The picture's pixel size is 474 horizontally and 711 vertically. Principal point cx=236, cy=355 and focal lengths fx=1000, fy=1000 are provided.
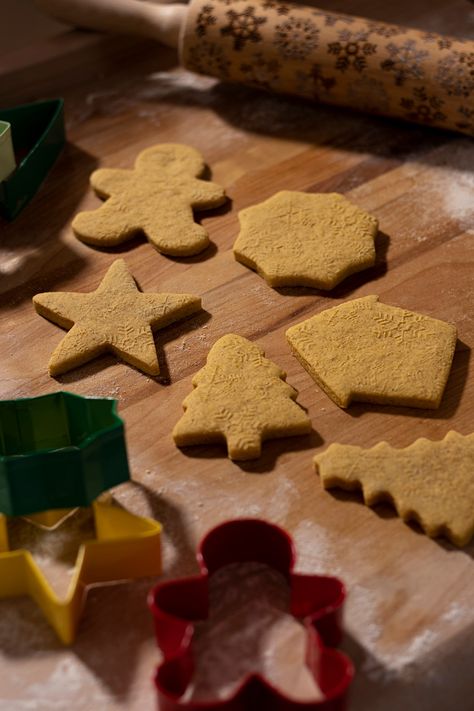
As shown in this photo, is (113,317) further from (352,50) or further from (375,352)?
(352,50)

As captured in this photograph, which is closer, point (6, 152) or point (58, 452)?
point (58, 452)

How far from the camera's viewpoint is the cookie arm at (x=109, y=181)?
5.84ft

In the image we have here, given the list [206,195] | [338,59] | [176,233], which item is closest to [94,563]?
[176,233]

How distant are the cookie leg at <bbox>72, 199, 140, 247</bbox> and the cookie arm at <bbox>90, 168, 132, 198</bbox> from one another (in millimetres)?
61

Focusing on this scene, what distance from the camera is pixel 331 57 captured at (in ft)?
6.15

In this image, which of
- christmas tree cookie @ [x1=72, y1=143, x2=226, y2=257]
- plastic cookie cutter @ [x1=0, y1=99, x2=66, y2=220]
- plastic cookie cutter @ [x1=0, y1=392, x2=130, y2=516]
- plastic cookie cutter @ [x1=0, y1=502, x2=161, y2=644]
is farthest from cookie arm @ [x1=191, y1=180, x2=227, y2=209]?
plastic cookie cutter @ [x1=0, y1=502, x2=161, y2=644]

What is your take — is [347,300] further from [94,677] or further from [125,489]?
[94,677]

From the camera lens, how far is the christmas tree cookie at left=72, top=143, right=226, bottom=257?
168 centimetres

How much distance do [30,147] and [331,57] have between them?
60cm

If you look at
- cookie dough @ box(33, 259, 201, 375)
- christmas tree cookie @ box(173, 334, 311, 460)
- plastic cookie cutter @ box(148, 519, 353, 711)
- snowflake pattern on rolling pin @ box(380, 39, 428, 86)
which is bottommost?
plastic cookie cutter @ box(148, 519, 353, 711)

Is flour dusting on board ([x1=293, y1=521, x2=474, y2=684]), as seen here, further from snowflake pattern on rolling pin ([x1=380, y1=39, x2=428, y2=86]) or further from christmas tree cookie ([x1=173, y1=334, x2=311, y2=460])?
snowflake pattern on rolling pin ([x1=380, y1=39, x2=428, y2=86])

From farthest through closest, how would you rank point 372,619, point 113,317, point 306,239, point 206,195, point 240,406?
point 206,195
point 306,239
point 113,317
point 240,406
point 372,619

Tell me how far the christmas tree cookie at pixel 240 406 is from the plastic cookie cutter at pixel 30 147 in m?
0.54

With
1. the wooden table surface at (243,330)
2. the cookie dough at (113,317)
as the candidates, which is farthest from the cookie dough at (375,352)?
the cookie dough at (113,317)
